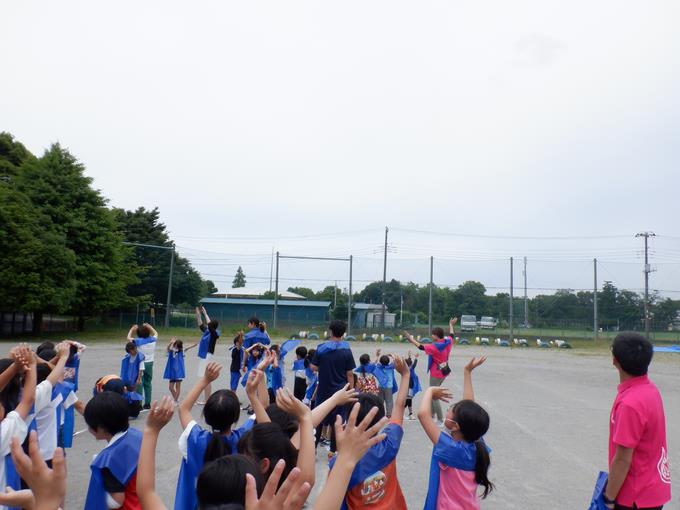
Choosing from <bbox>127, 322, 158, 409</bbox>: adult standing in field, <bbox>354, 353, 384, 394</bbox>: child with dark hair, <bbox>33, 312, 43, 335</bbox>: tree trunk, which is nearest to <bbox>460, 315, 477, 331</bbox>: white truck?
<bbox>33, 312, 43, 335</bbox>: tree trunk

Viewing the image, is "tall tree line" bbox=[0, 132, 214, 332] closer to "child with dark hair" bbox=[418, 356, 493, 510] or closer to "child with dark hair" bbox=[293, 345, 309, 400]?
"child with dark hair" bbox=[293, 345, 309, 400]

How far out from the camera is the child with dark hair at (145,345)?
30.3 feet

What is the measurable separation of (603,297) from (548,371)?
818 inches

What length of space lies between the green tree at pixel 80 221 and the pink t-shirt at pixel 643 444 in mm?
30805

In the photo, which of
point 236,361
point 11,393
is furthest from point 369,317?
point 11,393

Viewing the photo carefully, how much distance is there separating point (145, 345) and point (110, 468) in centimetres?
691

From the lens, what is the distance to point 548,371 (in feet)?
62.8

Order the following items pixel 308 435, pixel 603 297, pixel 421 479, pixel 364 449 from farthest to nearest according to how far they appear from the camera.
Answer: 1. pixel 603 297
2. pixel 421 479
3. pixel 308 435
4. pixel 364 449

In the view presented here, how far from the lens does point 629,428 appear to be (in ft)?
9.20

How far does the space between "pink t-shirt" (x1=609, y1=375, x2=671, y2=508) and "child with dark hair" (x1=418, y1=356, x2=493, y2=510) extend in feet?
2.39

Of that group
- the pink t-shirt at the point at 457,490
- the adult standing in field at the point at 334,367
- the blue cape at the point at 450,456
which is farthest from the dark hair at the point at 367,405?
the adult standing in field at the point at 334,367

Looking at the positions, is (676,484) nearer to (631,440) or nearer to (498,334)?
(631,440)

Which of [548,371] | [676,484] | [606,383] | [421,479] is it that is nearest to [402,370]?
[421,479]

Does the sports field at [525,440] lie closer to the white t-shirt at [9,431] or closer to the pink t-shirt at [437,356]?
the pink t-shirt at [437,356]
